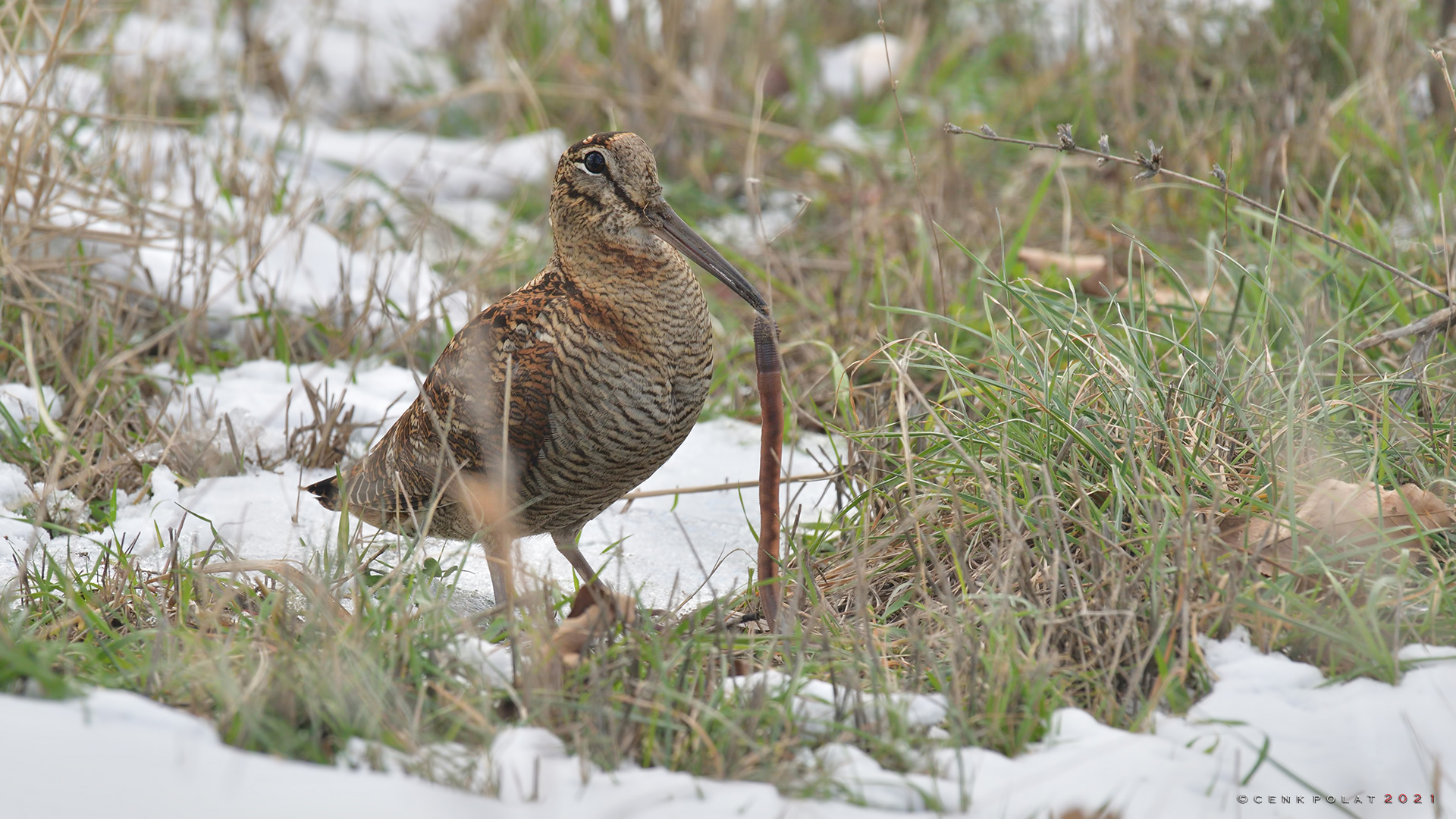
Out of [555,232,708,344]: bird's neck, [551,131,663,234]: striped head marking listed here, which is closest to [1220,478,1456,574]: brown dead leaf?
[555,232,708,344]: bird's neck

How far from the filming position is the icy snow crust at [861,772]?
1.71 m

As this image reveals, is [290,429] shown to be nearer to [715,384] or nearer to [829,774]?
[715,384]

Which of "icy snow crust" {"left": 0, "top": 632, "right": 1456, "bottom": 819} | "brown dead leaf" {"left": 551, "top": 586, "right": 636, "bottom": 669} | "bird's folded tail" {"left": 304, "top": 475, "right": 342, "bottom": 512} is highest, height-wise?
"bird's folded tail" {"left": 304, "top": 475, "right": 342, "bottom": 512}

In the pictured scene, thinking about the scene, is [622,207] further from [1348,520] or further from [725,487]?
[1348,520]

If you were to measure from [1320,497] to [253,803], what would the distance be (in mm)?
1998

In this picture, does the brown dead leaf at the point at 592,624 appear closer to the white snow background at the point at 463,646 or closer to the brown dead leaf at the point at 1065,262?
the white snow background at the point at 463,646

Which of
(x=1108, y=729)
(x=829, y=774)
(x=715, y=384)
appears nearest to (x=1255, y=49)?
(x=715, y=384)

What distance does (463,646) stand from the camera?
2.11m

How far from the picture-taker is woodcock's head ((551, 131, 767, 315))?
2652 mm

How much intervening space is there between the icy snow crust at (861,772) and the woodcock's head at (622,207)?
1175 mm

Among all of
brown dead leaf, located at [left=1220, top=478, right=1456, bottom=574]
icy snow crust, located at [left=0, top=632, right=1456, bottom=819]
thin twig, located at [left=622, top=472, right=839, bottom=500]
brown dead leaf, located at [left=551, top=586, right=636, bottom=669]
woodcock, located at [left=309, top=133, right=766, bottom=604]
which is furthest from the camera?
thin twig, located at [left=622, top=472, right=839, bottom=500]

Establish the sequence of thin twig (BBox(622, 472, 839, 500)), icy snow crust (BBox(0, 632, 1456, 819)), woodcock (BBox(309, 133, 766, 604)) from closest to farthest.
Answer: icy snow crust (BBox(0, 632, 1456, 819)) → woodcock (BBox(309, 133, 766, 604)) → thin twig (BBox(622, 472, 839, 500))

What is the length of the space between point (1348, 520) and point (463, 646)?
1.69 m

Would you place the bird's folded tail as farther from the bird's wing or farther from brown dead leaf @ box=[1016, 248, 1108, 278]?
brown dead leaf @ box=[1016, 248, 1108, 278]
